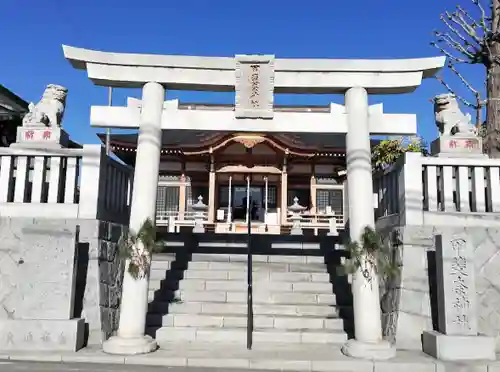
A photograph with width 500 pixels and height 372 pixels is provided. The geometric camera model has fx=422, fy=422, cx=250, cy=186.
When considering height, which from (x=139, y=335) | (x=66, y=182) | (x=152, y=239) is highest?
(x=66, y=182)

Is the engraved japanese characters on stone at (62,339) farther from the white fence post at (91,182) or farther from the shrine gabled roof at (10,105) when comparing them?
the shrine gabled roof at (10,105)

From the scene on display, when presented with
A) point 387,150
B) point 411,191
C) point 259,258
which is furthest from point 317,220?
point 411,191

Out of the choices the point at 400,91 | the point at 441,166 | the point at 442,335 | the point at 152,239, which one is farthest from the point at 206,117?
the point at 442,335

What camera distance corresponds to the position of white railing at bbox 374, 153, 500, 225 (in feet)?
21.0

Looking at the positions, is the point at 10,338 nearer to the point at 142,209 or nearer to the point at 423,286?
the point at 142,209

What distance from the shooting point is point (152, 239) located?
593cm

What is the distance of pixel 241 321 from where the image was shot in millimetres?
6637

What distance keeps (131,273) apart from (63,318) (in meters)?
1.04

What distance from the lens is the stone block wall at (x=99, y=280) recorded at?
6.07 metres

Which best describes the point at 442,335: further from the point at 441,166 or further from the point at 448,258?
the point at 441,166

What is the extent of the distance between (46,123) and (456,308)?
6.80 metres

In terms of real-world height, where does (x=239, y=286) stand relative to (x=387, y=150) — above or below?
below

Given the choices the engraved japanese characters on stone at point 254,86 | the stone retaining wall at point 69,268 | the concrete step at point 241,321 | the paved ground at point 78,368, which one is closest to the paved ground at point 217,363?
the paved ground at point 78,368

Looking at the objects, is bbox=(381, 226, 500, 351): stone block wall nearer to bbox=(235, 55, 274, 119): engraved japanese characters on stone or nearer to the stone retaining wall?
bbox=(235, 55, 274, 119): engraved japanese characters on stone
